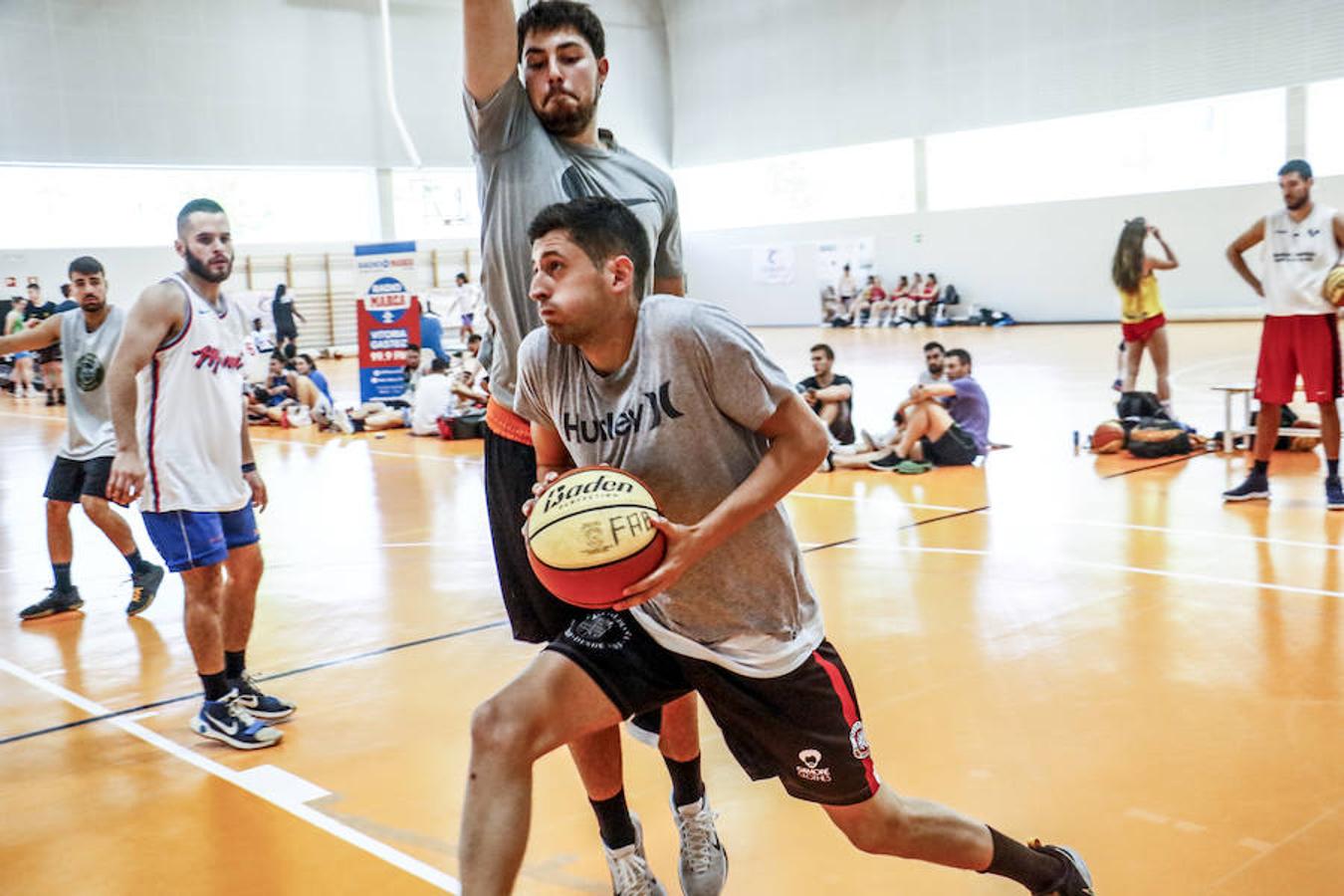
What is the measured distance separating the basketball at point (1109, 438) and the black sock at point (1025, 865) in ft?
27.5

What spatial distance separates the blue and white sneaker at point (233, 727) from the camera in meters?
4.78

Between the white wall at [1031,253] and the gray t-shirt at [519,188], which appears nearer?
the gray t-shirt at [519,188]

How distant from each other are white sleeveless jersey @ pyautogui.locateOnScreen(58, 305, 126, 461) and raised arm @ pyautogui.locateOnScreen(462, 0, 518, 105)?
4434 millimetres

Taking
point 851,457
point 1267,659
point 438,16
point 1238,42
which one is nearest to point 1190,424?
point 851,457

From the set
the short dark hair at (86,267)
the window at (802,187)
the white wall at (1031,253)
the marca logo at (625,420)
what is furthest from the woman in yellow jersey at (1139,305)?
the window at (802,187)

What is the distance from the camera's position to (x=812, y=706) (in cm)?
274

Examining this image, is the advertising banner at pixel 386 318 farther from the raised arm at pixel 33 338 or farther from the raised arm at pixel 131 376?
the raised arm at pixel 131 376

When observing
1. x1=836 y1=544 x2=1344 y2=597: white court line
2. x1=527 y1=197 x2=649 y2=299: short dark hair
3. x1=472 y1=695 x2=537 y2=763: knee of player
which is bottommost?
x1=836 y1=544 x2=1344 y2=597: white court line

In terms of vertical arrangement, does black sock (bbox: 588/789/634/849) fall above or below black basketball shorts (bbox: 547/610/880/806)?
below

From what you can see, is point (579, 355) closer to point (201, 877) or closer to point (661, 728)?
point (661, 728)

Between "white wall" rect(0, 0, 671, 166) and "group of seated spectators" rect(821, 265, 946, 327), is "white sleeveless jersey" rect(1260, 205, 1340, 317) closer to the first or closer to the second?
"group of seated spectators" rect(821, 265, 946, 327)

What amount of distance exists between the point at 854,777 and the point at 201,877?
6.85ft

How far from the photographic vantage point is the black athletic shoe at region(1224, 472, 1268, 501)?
335 inches

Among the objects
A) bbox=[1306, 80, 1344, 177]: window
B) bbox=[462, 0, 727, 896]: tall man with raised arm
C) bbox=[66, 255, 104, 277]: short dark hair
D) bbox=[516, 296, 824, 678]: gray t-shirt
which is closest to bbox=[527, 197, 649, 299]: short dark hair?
bbox=[516, 296, 824, 678]: gray t-shirt
